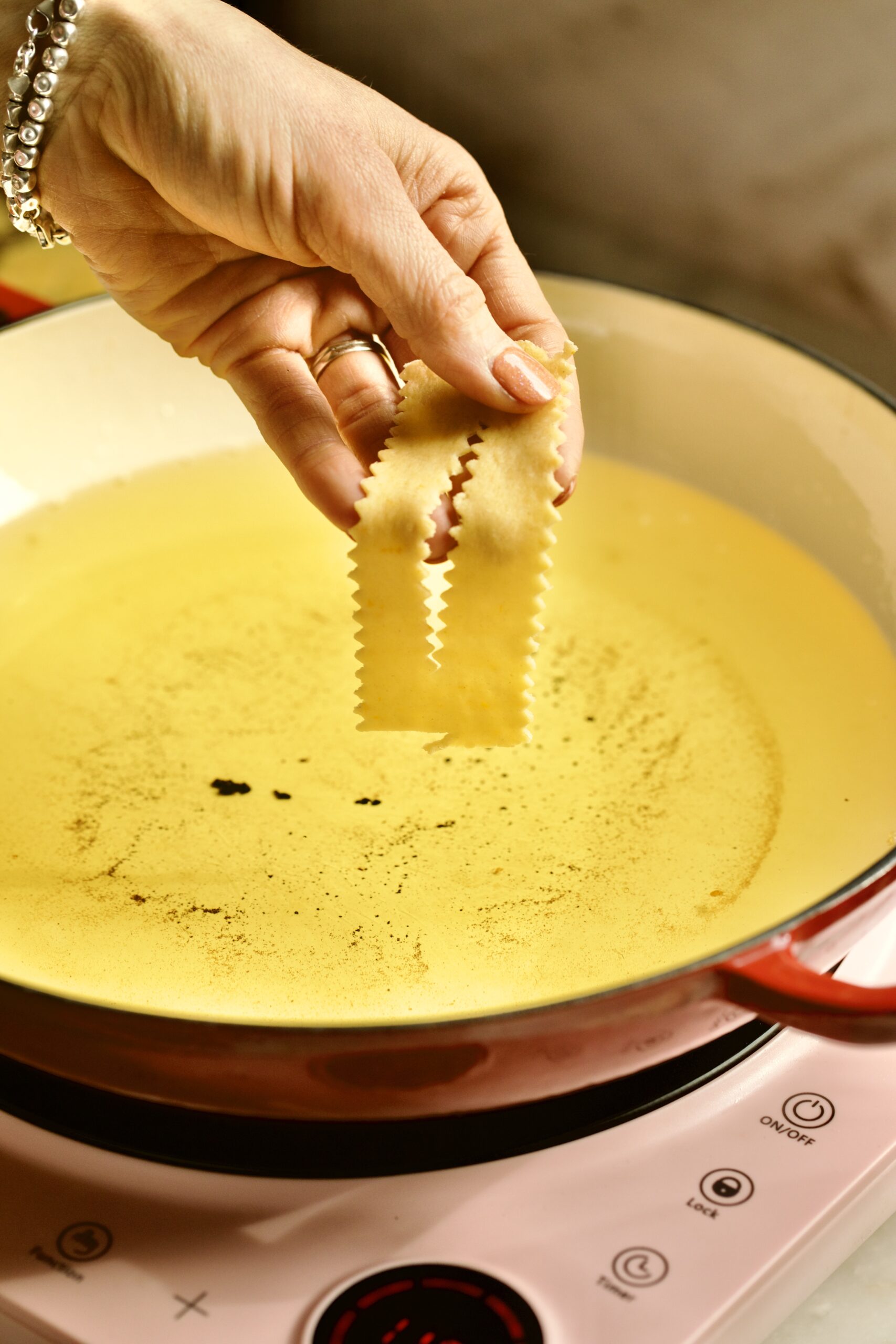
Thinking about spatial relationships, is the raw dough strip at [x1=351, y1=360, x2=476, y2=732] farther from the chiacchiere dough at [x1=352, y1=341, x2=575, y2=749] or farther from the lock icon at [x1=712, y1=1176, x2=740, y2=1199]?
the lock icon at [x1=712, y1=1176, x2=740, y2=1199]

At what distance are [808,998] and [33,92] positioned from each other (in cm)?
74

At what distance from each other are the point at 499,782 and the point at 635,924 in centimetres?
16

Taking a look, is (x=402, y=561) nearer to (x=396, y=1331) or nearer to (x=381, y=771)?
(x=381, y=771)

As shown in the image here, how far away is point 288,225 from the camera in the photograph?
79 cm

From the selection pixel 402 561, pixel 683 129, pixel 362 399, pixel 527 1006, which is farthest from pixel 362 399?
pixel 527 1006

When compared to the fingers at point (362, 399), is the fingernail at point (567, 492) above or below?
above

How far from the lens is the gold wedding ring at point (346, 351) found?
914 millimetres

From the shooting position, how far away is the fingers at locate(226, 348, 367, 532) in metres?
0.76

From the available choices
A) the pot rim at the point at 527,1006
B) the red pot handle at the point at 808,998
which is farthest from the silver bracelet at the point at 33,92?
the red pot handle at the point at 808,998

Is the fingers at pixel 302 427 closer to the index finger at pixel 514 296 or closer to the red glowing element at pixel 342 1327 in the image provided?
the index finger at pixel 514 296

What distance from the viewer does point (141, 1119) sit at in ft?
1.95

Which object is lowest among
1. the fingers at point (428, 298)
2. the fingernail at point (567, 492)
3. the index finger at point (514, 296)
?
the fingernail at point (567, 492)

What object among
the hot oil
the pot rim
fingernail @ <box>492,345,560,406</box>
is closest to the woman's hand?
fingernail @ <box>492,345,560,406</box>

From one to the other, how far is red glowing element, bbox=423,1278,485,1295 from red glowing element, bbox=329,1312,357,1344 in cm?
3
